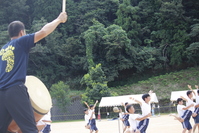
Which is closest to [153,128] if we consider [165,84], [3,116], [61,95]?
[3,116]

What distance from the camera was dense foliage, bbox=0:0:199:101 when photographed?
36.9 m

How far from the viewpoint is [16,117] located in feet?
10.1

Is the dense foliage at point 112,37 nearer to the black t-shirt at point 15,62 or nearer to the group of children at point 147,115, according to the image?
the group of children at point 147,115

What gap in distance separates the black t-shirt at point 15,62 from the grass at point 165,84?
3009cm

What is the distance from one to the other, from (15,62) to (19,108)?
51 cm

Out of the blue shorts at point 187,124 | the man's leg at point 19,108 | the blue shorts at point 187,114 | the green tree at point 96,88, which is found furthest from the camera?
the green tree at point 96,88

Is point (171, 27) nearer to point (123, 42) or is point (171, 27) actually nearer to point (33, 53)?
point (123, 42)

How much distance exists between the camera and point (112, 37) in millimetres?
36375

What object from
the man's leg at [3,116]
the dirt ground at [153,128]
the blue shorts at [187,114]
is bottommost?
the dirt ground at [153,128]

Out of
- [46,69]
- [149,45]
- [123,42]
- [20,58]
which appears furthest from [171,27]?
[20,58]

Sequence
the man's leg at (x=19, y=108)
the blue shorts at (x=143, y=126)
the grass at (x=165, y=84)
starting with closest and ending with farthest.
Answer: the man's leg at (x=19, y=108), the blue shorts at (x=143, y=126), the grass at (x=165, y=84)

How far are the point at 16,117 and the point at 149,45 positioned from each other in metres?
38.3

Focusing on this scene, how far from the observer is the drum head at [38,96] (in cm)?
353

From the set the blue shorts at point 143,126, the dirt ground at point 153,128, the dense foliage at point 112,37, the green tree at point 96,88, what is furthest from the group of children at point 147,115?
the dense foliage at point 112,37
